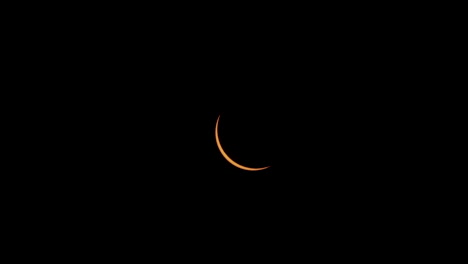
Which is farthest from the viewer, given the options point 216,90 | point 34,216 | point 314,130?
point 314,130

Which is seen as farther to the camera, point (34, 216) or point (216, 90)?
point (216, 90)

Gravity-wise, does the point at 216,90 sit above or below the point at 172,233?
above

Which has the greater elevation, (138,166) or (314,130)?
(314,130)

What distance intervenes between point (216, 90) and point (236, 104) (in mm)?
161

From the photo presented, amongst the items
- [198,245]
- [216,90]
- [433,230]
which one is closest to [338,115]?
[216,90]

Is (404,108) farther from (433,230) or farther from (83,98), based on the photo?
(83,98)

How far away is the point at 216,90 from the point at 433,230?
5.34 feet

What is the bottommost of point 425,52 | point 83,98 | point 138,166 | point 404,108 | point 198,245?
point 198,245

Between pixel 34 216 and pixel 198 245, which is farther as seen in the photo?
pixel 198 245

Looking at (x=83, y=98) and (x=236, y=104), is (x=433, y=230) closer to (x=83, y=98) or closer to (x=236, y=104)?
(x=236, y=104)

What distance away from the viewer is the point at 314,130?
1.94 metres

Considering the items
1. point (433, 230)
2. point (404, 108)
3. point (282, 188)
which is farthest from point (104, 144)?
point (433, 230)

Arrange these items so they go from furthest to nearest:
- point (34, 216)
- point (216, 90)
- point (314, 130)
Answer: point (314, 130), point (216, 90), point (34, 216)

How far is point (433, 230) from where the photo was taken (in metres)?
1.88
